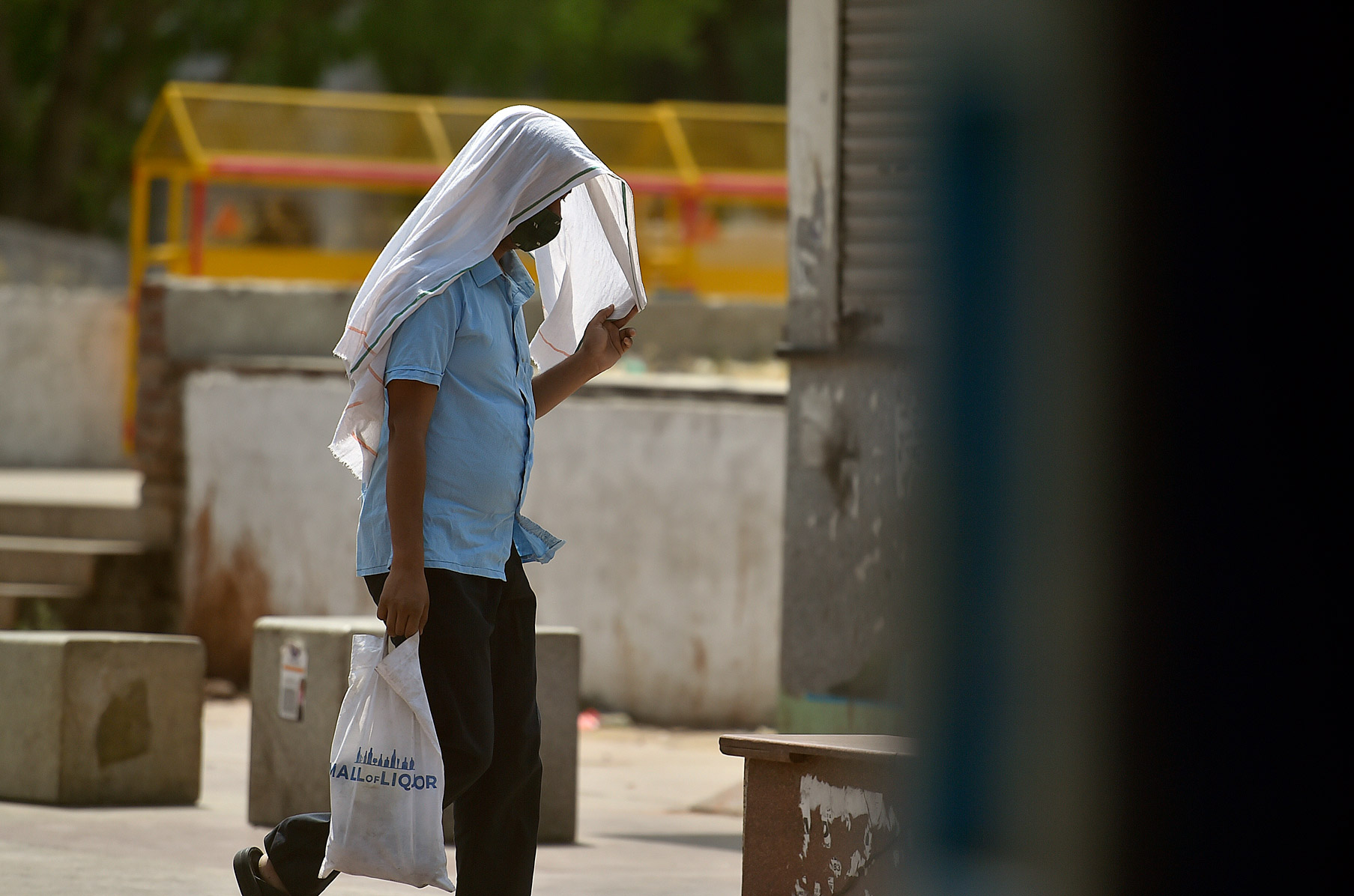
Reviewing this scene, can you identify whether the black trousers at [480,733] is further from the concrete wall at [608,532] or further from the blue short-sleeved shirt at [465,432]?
the concrete wall at [608,532]

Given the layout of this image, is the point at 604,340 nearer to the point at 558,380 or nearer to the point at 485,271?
the point at 558,380

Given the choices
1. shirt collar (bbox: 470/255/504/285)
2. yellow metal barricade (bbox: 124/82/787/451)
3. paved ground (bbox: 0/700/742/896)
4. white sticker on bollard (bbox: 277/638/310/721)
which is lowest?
paved ground (bbox: 0/700/742/896)

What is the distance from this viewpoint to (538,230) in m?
3.57

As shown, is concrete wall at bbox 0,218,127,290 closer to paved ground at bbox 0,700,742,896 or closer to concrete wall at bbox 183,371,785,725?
concrete wall at bbox 183,371,785,725

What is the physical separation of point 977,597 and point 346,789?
2406mm

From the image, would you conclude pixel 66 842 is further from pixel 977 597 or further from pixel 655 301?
pixel 655 301

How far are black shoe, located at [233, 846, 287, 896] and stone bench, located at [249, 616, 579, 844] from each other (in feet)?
6.21

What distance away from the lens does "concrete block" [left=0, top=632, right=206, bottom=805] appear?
19.1 ft

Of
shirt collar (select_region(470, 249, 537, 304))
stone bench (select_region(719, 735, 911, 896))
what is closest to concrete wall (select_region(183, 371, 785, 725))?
stone bench (select_region(719, 735, 911, 896))

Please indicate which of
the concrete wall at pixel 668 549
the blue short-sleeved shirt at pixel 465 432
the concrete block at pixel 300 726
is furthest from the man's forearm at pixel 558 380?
the concrete wall at pixel 668 549

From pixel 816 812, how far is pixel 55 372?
12054 millimetres

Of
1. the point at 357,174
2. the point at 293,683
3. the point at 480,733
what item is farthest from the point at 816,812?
the point at 357,174

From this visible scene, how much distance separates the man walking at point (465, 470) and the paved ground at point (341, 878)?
118 cm

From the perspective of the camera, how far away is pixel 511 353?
11.5ft
